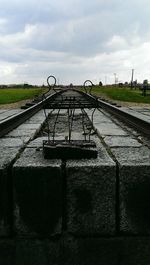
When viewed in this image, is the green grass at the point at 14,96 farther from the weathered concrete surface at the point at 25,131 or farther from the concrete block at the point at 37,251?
the concrete block at the point at 37,251

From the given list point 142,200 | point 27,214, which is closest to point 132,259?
point 142,200

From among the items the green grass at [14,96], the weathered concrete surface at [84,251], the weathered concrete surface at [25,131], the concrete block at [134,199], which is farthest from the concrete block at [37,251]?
the green grass at [14,96]

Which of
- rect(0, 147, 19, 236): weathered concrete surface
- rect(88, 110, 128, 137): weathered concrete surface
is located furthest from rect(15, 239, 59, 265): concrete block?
rect(88, 110, 128, 137): weathered concrete surface

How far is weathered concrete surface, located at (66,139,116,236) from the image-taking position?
2684mm

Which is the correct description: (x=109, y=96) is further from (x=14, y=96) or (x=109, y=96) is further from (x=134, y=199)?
(x=134, y=199)

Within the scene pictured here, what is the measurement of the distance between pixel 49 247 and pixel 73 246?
148 mm

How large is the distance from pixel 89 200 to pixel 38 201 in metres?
0.31

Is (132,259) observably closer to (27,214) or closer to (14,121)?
(27,214)

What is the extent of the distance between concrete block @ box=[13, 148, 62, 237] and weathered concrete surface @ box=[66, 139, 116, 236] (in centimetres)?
8

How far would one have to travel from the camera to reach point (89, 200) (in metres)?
2.69

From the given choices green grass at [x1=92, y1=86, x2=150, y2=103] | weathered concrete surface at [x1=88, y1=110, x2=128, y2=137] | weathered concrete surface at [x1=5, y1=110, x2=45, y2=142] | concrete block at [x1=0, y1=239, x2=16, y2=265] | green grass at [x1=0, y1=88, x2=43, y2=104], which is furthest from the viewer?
green grass at [x1=92, y1=86, x2=150, y2=103]

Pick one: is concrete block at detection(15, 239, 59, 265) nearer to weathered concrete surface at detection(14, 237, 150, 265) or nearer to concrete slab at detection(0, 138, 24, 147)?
weathered concrete surface at detection(14, 237, 150, 265)

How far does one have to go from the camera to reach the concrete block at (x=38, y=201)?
2654mm

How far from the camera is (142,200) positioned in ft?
8.91
